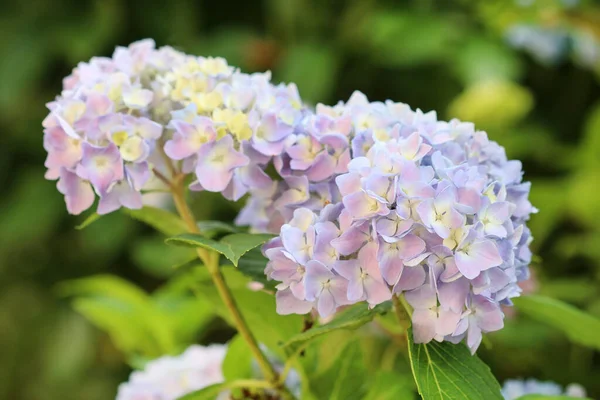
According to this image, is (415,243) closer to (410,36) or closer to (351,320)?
(351,320)

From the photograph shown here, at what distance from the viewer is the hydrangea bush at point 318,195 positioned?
0.34m

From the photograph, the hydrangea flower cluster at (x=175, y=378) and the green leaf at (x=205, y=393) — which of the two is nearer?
the green leaf at (x=205, y=393)

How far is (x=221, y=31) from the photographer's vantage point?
1395mm

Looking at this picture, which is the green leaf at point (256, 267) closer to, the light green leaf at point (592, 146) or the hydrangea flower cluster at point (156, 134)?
the hydrangea flower cluster at point (156, 134)

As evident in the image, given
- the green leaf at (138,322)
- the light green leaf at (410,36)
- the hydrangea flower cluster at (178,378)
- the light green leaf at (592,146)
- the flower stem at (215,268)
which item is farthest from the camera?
the light green leaf at (410,36)

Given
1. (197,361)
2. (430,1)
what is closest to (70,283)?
(430,1)

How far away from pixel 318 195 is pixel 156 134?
0.30ft

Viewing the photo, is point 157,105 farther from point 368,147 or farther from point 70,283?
point 70,283

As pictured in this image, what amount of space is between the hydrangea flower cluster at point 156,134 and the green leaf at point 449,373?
0.12 m

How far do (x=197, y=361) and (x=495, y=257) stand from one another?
0.32m

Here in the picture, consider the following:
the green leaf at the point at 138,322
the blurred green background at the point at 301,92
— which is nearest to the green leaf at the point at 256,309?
the green leaf at the point at 138,322

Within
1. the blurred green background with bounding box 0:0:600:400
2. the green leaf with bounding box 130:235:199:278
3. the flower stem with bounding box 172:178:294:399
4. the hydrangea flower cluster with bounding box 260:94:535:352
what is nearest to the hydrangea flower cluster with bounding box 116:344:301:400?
the flower stem with bounding box 172:178:294:399

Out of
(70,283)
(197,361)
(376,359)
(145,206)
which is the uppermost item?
(145,206)

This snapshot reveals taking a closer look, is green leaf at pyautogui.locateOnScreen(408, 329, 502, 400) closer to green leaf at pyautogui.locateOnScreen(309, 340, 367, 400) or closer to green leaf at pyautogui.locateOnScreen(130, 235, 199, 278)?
green leaf at pyautogui.locateOnScreen(309, 340, 367, 400)
